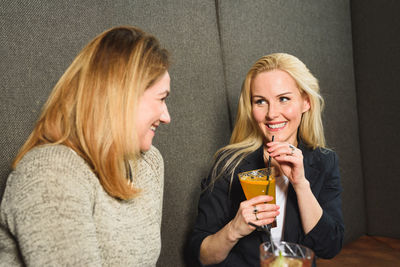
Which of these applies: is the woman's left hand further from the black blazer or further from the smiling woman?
the smiling woman

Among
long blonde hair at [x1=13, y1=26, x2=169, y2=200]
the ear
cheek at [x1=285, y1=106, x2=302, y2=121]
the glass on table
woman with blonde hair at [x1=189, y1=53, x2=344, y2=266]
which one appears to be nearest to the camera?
the glass on table

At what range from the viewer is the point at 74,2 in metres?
1.54

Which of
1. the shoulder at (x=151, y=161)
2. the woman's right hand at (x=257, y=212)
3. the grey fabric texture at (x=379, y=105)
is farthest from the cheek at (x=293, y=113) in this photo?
the grey fabric texture at (x=379, y=105)

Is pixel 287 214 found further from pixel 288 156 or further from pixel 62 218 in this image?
pixel 62 218

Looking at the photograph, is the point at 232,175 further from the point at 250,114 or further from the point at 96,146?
the point at 96,146

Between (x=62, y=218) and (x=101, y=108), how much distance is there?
336 mm

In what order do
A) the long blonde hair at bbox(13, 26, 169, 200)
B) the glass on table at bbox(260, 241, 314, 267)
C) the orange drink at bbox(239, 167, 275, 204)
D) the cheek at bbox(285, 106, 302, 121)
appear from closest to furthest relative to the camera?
1. the glass on table at bbox(260, 241, 314, 267)
2. the long blonde hair at bbox(13, 26, 169, 200)
3. the orange drink at bbox(239, 167, 275, 204)
4. the cheek at bbox(285, 106, 302, 121)

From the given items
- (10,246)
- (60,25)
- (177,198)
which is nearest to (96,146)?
(10,246)

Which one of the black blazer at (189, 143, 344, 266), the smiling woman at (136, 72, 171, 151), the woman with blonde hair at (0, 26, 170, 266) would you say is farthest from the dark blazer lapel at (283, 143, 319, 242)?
the smiling woman at (136, 72, 171, 151)

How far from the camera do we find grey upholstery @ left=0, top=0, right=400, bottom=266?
1392 millimetres

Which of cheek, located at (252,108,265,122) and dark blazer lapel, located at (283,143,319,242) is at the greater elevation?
cheek, located at (252,108,265,122)

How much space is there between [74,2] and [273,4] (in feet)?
4.96

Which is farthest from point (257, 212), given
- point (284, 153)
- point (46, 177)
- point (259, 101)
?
point (46, 177)

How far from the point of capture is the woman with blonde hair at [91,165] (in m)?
0.95
